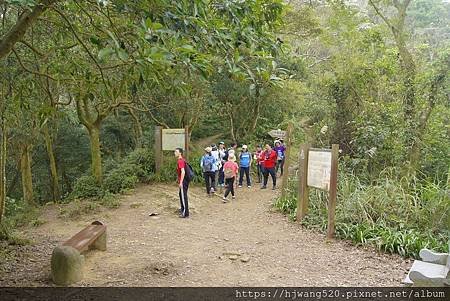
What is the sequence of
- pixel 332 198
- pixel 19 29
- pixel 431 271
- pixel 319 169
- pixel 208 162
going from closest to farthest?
pixel 19 29 < pixel 431 271 < pixel 332 198 < pixel 319 169 < pixel 208 162

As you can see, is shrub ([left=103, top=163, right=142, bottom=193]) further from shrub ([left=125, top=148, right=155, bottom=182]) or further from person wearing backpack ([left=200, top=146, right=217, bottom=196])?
person wearing backpack ([left=200, top=146, right=217, bottom=196])

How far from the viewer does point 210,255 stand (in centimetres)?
773

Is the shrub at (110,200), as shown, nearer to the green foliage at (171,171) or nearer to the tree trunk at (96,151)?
the tree trunk at (96,151)

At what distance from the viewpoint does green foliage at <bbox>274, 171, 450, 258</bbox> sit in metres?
7.43

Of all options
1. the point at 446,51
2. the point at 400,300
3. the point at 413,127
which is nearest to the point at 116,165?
the point at 413,127

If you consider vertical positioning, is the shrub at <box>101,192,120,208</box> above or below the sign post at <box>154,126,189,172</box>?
below

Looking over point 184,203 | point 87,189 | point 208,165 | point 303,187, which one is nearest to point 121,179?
point 87,189

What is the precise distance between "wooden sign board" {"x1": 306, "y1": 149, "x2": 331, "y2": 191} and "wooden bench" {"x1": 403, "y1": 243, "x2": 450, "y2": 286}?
3180 mm

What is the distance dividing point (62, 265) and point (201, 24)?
12.8 ft

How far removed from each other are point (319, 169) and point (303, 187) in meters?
0.81

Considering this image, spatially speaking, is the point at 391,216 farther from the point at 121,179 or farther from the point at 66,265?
the point at 121,179

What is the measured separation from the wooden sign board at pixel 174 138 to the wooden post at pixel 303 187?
6.11 m

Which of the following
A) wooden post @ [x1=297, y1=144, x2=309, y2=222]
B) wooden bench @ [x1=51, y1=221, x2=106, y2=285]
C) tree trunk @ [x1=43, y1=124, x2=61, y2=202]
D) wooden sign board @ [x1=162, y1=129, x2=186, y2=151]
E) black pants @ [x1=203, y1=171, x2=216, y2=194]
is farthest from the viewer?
tree trunk @ [x1=43, y1=124, x2=61, y2=202]

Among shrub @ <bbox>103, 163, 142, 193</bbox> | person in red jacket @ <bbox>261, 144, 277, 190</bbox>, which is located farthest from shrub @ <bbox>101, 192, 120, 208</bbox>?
person in red jacket @ <bbox>261, 144, 277, 190</bbox>
